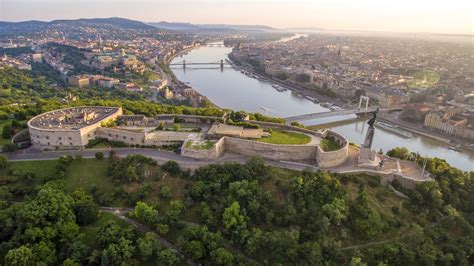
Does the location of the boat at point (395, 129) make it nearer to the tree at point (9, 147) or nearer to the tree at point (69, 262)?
the tree at point (69, 262)

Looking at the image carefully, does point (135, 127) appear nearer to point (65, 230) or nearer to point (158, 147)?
point (158, 147)

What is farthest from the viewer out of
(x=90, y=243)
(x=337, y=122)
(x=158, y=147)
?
(x=337, y=122)

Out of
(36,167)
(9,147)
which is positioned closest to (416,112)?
(36,167)

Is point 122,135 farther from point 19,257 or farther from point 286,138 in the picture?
point 286,138

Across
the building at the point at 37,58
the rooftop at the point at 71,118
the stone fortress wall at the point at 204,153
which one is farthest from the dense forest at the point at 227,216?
the building at the point at 37,58

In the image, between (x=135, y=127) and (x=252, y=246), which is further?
(x=135, y=127)

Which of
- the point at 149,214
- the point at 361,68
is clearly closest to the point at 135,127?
the point at 149,214
